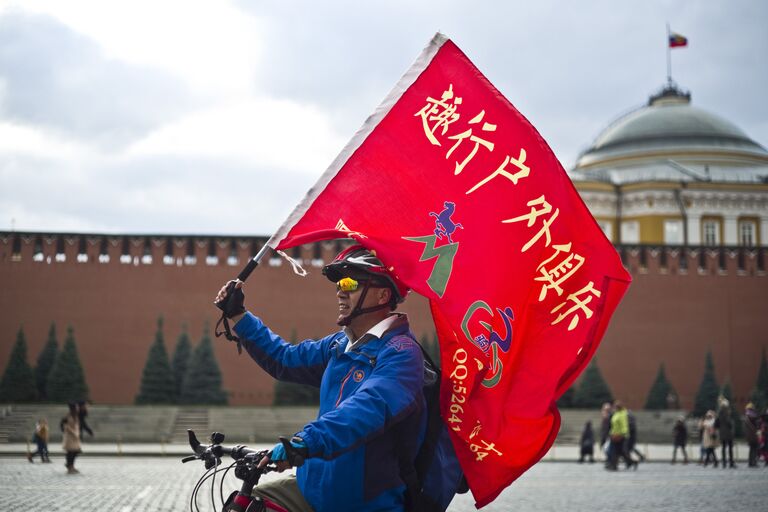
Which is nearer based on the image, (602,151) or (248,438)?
(248,438)

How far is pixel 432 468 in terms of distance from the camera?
353 cm

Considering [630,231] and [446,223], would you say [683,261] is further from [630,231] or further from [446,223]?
[446,223]

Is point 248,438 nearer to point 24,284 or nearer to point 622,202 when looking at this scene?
point 24,284

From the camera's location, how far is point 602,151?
58.4 m

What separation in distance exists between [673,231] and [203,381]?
29303 millimetres

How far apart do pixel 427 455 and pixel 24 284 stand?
113 feet

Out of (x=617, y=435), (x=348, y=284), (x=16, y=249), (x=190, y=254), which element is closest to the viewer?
(x=348, y=284)

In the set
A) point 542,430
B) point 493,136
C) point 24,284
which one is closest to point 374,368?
point 542,430

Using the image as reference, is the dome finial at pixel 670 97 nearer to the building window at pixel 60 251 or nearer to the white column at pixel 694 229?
the white column at pixel 694 229

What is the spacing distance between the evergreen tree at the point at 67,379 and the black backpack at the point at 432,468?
30016 millimetres

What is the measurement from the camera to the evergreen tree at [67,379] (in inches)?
1265

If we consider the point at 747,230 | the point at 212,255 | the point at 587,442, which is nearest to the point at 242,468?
the point at 587,442

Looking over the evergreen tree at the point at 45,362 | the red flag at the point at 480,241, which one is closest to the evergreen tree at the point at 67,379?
the evergreen tree at the point at 45,362

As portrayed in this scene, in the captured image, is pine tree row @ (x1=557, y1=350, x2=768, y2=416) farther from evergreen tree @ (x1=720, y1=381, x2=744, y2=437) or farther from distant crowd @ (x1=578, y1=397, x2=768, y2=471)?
distant crowd @ (x1=578, y1=397, x2=768, y2=471)
